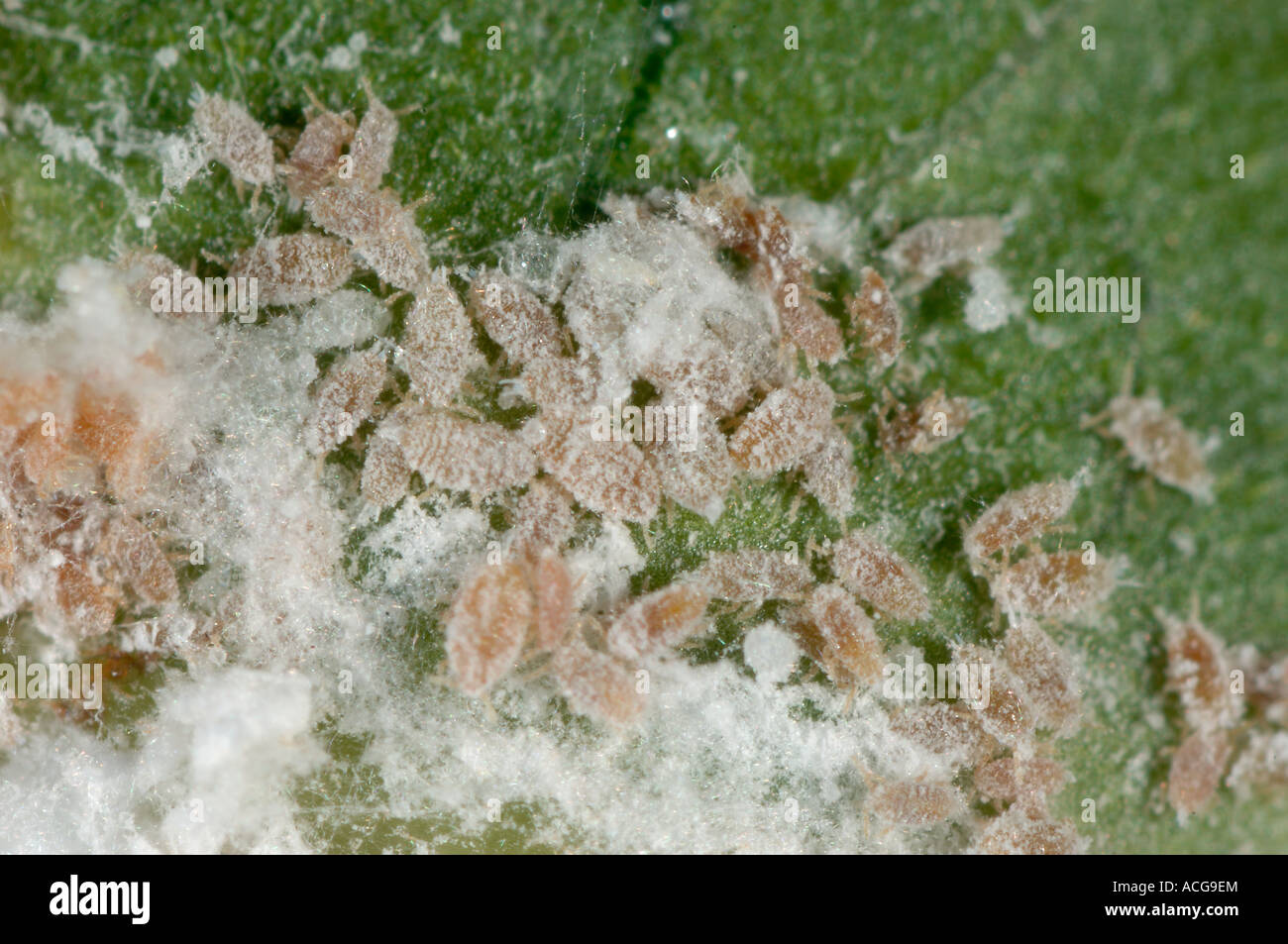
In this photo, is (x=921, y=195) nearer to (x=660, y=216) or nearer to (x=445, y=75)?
(x=660, y=216)

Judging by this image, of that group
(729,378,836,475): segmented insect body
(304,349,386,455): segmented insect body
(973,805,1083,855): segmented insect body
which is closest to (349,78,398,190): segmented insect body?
(304,349,386,455): segmented insect body

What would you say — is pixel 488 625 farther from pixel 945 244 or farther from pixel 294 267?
pixel 945 244

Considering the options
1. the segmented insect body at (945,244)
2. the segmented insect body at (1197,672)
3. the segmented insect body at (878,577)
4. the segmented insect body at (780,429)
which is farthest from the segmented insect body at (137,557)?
the segmented insect body at (1197,672)

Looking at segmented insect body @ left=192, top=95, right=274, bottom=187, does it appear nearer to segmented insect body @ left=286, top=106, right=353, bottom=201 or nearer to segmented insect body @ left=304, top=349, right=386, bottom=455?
segmented insect body @ left=286, top=106, right=353, bottom=201

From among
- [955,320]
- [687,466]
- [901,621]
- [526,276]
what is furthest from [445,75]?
[901,621]

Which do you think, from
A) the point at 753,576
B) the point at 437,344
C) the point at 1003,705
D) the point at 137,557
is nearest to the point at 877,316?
the point at 753,576

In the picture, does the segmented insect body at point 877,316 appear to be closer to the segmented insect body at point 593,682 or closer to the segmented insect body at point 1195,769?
the segmented insect body at point 593,682
